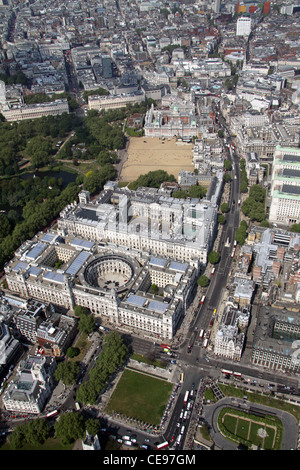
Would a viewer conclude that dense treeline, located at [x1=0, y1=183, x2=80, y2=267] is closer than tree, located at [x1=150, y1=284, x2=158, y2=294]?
No

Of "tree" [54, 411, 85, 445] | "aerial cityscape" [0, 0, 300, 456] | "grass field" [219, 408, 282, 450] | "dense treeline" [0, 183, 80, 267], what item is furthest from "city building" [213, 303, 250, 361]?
"dense treeline" [0, 183, 80, 267]

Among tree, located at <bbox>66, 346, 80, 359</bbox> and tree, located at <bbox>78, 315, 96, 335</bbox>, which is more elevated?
tree, located at <bbox>78, 315, 96, 335</bbox>

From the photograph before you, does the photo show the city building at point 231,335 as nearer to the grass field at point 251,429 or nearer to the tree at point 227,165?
the grass field at point 251,429

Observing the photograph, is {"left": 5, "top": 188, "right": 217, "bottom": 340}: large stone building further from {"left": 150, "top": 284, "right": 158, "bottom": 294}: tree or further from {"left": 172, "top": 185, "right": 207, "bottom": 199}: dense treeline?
{"left": 172, "top": 185, "right": 207, "bottom": 199}: dense treeline

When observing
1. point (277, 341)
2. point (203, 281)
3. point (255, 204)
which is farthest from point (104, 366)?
point (255, 204)

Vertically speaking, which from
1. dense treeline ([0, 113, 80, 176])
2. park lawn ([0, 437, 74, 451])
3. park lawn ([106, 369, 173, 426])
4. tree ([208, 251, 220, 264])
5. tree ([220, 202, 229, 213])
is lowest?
park lawn ([0, 437, 74, 451])

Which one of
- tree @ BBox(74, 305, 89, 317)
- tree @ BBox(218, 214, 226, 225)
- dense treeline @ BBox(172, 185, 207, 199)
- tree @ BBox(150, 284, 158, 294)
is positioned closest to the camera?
tree @ BBox(74, 305, 89, 317)

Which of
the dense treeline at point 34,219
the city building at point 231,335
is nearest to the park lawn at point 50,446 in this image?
the city building at point 231,335
